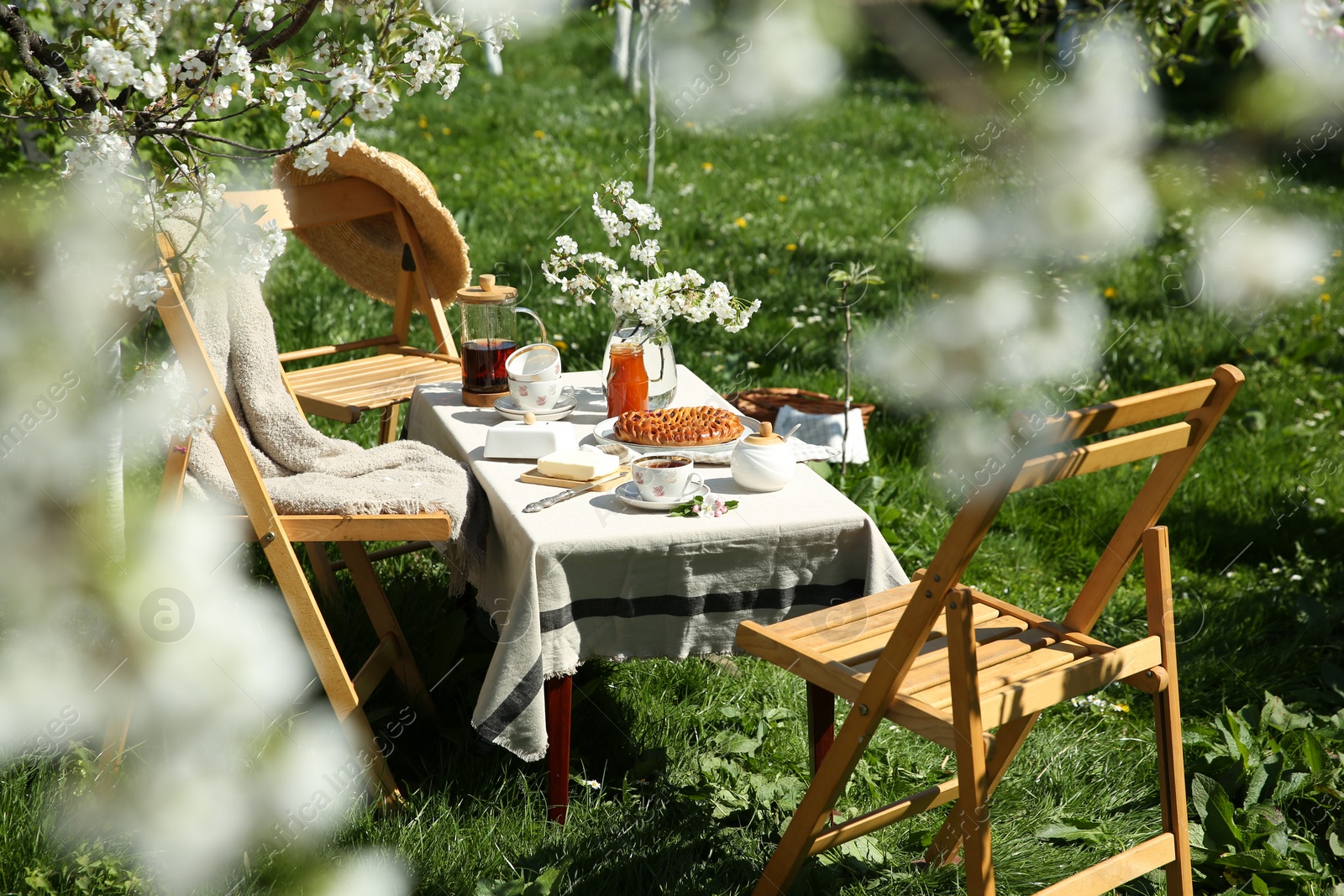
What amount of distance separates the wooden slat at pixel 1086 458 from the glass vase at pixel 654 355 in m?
Result: 1.30

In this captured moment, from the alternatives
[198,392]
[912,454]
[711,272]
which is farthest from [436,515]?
[711,272]

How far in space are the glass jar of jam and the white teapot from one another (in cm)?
50

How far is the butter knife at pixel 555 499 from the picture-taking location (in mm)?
2240

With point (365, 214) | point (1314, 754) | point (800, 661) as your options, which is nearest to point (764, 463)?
point (800, 661)

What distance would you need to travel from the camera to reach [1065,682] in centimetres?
187

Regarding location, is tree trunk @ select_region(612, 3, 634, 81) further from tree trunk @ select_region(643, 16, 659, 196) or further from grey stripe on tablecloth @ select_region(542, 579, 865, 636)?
grey stripe on tablecloth @ select_region(542, 579, 865, 636)

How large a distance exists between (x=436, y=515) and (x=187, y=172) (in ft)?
2.58

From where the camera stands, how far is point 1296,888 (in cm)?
230

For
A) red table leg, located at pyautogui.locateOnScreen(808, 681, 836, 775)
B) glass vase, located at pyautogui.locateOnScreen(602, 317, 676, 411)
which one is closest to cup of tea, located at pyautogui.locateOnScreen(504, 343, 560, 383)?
glass vase, located at pyautogui.locateOnScreen(602, 317, 676, 411)

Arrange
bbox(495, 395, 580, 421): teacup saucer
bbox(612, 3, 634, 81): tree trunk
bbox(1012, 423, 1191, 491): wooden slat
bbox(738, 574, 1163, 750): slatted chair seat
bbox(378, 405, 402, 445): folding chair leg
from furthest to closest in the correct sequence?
bbox(612, 3, 634, 81): tree trunk, bbox(378, 405, 402, 445): folding chair leg, bbox(495, 395, 580, 421): teacup saucer, bbox(738, 574, 1163, 750): slatted chair seat, bbox(1012, 423, 1191, 491): wooden slat

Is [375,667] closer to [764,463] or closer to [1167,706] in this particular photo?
[764,463]

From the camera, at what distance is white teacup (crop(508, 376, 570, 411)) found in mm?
2787

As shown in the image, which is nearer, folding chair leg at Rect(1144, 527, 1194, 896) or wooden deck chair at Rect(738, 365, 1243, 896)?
wooden deck chair at Rect(738, 365, 1243, 896)

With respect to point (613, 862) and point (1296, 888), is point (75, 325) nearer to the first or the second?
point (613, 862)
